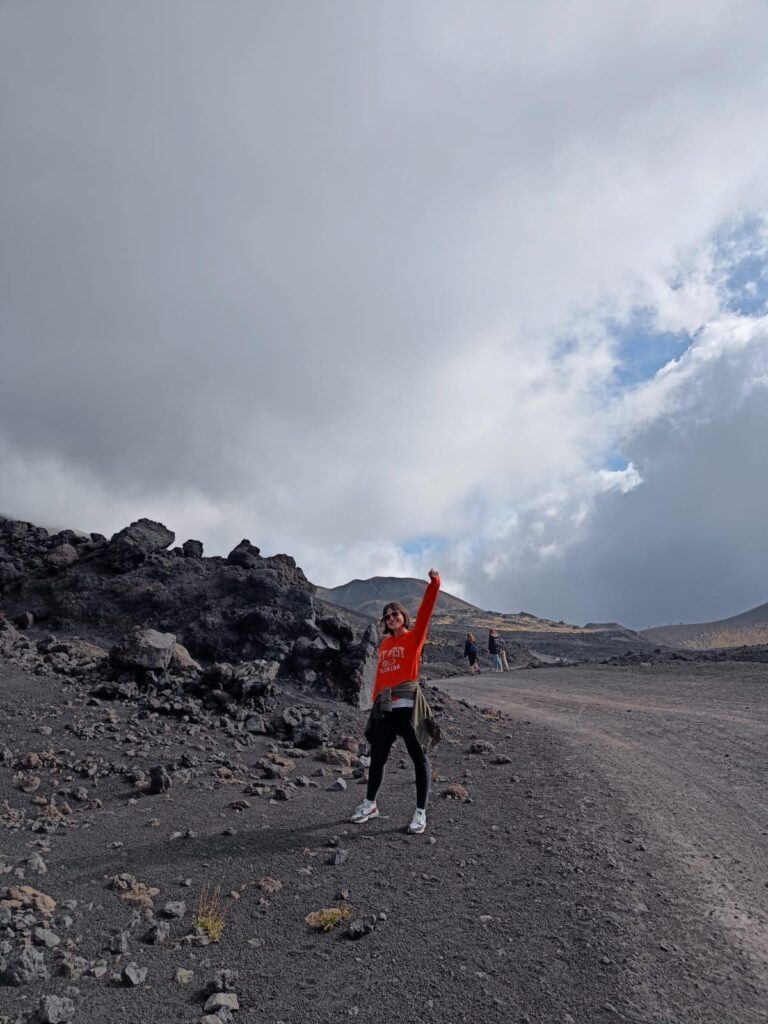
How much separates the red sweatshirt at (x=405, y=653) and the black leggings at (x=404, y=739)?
0.90 feet

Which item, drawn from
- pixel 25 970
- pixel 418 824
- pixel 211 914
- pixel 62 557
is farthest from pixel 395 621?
pixel 62 557

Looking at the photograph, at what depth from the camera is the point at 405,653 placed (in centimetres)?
604

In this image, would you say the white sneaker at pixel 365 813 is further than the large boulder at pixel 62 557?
No

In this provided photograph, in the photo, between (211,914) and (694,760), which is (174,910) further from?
(694,760)

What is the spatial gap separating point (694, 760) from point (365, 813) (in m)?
5.40

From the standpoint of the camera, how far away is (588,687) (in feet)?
65.5

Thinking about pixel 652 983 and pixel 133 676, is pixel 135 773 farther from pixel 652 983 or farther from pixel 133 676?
pixel 652 983

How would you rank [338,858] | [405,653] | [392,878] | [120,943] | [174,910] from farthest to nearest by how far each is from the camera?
[405,653], [338,858], [392,878], [174,910], [120,943]

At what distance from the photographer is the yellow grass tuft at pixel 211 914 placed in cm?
407

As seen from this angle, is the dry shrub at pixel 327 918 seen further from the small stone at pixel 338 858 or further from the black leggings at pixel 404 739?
the black leggings at pixel 404 739

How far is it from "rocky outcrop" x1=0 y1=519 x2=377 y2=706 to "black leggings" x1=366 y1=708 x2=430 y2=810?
6681mm

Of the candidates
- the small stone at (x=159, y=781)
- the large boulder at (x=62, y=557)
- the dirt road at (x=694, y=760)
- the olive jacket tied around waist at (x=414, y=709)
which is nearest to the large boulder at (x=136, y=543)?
the large boulder at (x=62, y=557)

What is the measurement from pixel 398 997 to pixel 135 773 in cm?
522

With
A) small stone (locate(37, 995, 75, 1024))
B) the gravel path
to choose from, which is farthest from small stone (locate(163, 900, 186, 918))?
small stone (locate(37, 995, 75, 1024))
